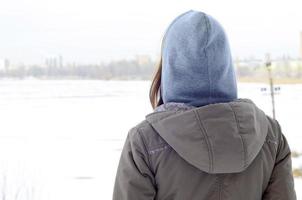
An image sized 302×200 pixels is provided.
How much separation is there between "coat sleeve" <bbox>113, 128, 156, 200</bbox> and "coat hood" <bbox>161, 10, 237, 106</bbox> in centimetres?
8

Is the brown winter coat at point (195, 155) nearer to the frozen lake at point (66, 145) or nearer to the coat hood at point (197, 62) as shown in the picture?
the coat hood at point (197, 62)

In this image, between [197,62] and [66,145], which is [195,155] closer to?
[197,62]

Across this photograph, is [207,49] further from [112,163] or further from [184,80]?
[112,163]

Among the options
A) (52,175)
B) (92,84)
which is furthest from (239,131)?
(92,84)

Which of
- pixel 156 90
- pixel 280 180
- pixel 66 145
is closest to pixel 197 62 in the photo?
pixel 156 90

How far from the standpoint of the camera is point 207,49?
Result: 0.61m

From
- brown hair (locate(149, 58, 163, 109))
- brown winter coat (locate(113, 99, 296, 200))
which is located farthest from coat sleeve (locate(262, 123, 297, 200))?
brown hair (locate(149, 58, 163, 109))

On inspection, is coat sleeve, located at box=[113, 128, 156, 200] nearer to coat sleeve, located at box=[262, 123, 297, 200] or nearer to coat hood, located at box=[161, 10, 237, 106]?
coat hood, located at box=[161, 10, 237, 106]

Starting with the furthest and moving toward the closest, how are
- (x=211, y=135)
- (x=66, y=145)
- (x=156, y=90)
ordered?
(x=66, y=145) → (x=156, y=90) → (x=211, y=135)

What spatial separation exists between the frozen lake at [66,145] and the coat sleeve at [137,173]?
0.19 meters

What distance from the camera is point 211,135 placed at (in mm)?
577

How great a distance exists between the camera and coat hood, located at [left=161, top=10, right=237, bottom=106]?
2.00ft

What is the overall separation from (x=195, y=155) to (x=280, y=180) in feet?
0.54

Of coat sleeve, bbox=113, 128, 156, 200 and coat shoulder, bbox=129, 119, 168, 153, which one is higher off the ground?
coat shoulder, bbox=129, 119, 168, 153
